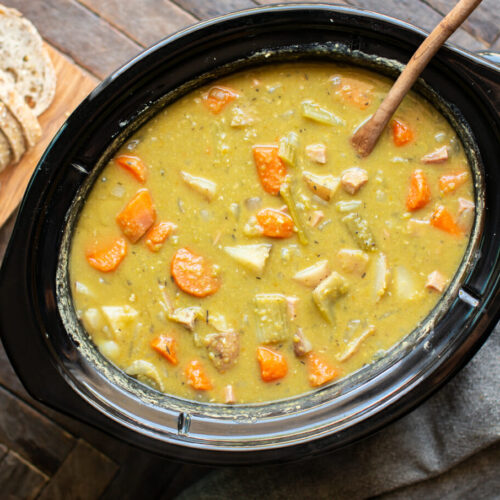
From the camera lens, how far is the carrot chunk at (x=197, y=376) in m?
2.31

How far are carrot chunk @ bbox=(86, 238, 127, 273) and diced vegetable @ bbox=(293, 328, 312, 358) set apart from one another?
0.72 m

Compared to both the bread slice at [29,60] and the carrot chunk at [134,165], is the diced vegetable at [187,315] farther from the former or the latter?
the bread slice at [29,60]

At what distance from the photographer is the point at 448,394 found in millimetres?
2529

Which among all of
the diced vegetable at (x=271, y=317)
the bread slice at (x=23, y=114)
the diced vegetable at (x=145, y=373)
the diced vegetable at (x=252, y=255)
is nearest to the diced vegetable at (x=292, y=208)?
the diced vegetable at (x=252, y=255)

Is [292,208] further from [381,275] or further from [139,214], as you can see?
[139,214]

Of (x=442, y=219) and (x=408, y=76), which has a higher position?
(x=408, y=76)

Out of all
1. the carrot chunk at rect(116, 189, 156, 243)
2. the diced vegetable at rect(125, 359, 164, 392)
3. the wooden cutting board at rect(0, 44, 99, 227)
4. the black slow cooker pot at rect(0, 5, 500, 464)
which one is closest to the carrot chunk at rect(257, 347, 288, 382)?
the black slow cooker pot at rect(0, 5, 500, 464)

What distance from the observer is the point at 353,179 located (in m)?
2.20

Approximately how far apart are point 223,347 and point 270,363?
19 centimetres

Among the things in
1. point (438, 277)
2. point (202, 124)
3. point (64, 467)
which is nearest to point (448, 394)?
point (438, 277)

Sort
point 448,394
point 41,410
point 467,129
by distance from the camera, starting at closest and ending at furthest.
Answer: point 467,129 < point 448,394 < point 41,410

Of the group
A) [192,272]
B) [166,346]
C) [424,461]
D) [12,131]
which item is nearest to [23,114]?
[12,131]

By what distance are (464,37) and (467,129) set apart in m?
0.70

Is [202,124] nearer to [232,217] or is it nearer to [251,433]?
[232,217]
